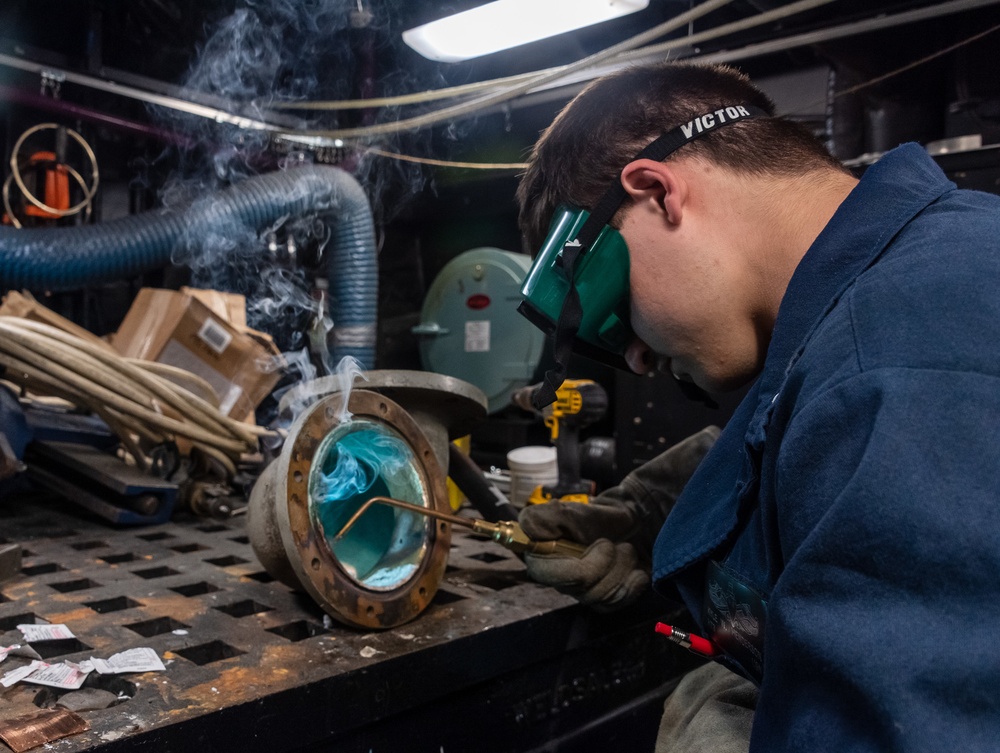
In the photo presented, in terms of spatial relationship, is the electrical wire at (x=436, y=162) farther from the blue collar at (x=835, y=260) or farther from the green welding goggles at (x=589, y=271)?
the blue collar at (x=835, y=260)

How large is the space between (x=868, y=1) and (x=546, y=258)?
2004 millimetres

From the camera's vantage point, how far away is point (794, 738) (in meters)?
0.66

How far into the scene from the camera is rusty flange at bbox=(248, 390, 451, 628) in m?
1.35

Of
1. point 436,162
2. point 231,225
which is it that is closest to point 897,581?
point 231,225

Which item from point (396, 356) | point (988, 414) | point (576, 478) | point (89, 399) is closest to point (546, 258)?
point (988, 414)

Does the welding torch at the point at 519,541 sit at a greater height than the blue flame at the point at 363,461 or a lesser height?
lesser

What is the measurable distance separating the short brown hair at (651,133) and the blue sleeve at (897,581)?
0.51 meters

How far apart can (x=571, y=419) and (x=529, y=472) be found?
13.5 inches

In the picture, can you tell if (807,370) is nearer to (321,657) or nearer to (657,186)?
(657,186)

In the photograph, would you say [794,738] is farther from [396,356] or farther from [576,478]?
[396,356]

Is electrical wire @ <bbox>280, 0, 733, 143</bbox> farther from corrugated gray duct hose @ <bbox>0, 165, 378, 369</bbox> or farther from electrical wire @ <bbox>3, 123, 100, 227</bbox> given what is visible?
electrical wire @ <bbox>3, 123, 100, 227</bbox>

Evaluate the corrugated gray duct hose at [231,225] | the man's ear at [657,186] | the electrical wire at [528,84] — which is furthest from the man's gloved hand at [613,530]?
the corrugated gray duct hose at [231,225]

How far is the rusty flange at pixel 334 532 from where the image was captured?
1349mm

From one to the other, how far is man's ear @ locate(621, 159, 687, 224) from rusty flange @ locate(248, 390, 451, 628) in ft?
2.25
